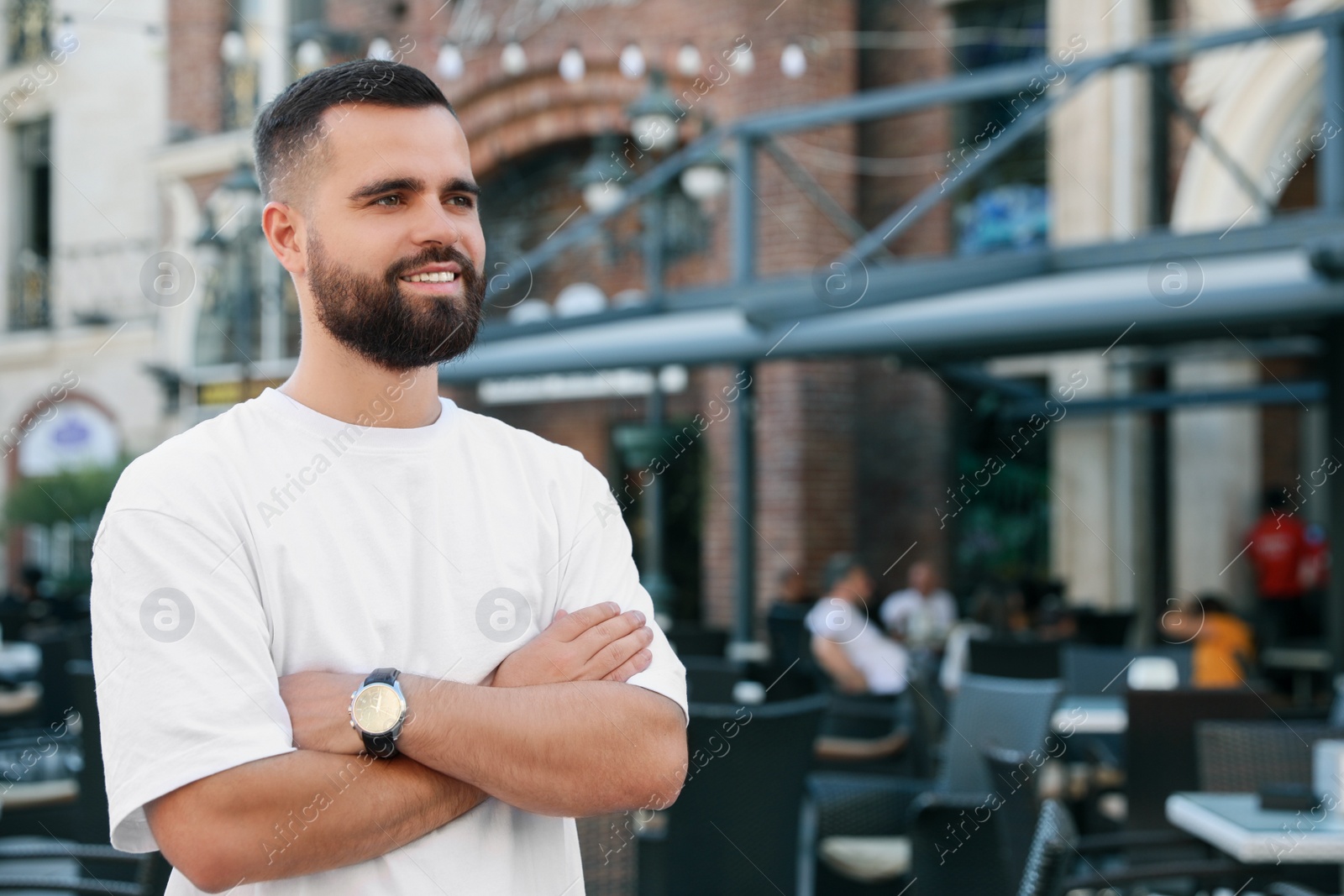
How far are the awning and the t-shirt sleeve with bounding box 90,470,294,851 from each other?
125 inches

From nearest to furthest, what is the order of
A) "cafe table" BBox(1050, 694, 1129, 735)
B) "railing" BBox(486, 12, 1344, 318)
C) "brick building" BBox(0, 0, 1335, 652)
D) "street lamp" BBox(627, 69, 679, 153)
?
"cafe table" BBox(1050, 694, 1129, 735), "railing" BBox(486, 12, 1344, 318), "street lamp" BBox(627, 69, 679, 153), "brick building" BBox(0, 0, 1335, 652)

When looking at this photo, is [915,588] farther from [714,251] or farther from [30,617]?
[30,617]

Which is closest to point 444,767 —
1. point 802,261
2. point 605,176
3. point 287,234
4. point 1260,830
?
point 287,234

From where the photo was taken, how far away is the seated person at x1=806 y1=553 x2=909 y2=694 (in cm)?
644

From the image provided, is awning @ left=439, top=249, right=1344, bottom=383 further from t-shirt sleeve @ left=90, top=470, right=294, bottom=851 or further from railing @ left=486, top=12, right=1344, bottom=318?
t-shirt sleeve @ left=90, top=470, right=294, bottom=851

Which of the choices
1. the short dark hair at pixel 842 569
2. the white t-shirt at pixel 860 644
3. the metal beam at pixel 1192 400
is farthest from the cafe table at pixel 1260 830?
the metal beam at pixel 1192 400

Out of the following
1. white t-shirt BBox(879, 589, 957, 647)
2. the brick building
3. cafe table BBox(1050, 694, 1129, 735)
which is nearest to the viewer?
cafe table BBox(1050, 694, 1129, 735)

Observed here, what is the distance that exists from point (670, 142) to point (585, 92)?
97 cm

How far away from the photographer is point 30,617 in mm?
8938

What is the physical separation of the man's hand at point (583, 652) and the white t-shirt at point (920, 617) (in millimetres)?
6497

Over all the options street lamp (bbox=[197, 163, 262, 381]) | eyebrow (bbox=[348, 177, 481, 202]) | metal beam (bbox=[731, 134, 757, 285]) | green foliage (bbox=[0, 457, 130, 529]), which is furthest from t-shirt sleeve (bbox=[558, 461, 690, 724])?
green foliage (bbox=[0, 457, 130, 529])

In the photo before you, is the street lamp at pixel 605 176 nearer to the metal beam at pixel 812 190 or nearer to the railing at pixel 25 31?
the metal beam at pixel 812 190

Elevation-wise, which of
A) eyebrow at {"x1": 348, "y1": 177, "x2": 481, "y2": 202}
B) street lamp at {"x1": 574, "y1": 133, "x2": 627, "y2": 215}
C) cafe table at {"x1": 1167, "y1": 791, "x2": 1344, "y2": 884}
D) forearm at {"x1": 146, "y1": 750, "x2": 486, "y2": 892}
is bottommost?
cafe table at {"x1": 1167, "y1": 791, "x2": 1344, "y2": 884}

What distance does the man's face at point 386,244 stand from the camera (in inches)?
54.7
